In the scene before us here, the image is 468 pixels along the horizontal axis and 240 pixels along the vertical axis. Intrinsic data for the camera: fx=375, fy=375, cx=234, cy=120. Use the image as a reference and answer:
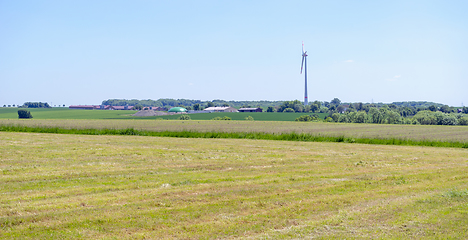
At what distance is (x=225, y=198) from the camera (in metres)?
9.97

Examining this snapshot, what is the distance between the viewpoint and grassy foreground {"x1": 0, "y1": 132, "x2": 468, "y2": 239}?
7598mm

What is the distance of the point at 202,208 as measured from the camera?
902cm

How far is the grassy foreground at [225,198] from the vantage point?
760 cm

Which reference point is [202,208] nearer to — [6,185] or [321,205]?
[321,205]

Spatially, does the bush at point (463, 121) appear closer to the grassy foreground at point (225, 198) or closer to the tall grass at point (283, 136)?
the tall grass at point (283, 136)

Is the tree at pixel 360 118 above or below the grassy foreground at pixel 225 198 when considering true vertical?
above

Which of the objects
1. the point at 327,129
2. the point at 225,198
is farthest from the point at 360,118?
the point at 225,198

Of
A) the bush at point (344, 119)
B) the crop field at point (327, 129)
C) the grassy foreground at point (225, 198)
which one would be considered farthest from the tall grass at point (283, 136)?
the bush at point (344, 119)

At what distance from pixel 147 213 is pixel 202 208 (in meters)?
1.30

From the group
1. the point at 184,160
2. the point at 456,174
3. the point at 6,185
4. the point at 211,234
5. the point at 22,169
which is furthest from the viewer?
the point at 184,160

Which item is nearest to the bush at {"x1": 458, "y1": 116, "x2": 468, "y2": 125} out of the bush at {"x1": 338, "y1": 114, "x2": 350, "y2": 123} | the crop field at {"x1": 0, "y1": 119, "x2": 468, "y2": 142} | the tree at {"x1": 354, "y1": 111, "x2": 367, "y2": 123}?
the tree at {"x1": 354, "y1": 111, "x2": 367, "y2": 123}

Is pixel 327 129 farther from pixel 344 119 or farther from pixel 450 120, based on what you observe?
pixel 344 119

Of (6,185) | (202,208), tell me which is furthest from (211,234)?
(6,185)

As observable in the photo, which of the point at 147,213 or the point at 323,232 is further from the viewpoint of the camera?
the point at 147,213
